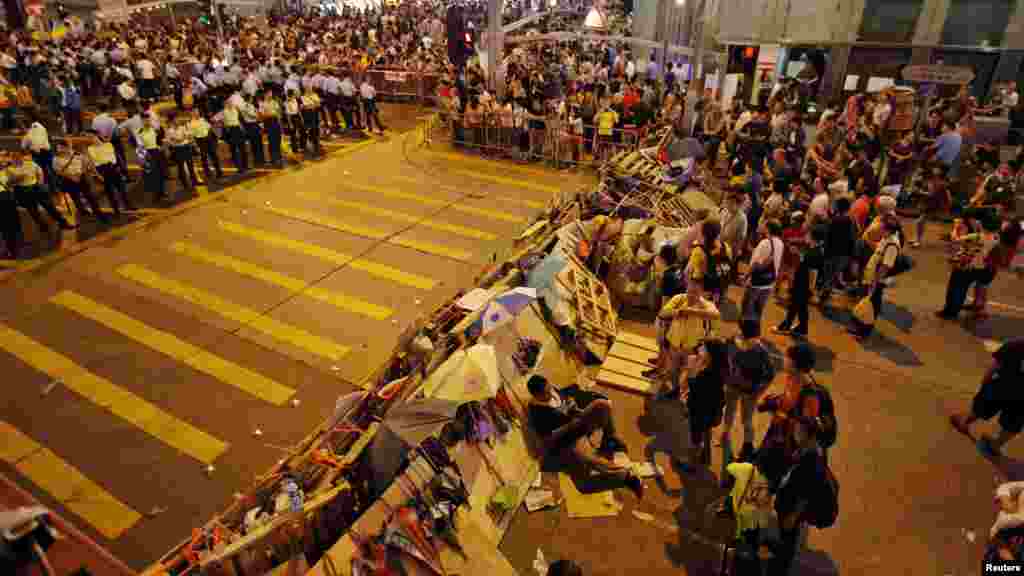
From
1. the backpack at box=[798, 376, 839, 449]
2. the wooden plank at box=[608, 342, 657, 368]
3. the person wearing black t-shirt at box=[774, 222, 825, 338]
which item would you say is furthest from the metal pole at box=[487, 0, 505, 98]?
the backpack at box=[798, 376, 839, 449]

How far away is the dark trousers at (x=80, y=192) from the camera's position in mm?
12227

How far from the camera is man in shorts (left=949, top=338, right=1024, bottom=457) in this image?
6.22 meters

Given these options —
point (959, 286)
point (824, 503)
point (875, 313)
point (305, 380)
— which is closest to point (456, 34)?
point (305, 380)

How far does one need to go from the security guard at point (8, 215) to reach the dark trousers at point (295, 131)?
709 centimetres

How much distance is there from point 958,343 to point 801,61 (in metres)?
19.5

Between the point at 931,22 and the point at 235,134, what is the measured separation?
25.7 m

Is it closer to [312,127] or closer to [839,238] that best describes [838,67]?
[839,238]

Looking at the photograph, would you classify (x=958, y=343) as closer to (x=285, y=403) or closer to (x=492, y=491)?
(x=492, y=491)

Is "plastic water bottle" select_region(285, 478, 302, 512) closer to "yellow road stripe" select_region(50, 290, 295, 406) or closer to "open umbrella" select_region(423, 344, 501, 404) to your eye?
"open umbrella" select_region(423, 344, 501, 404)

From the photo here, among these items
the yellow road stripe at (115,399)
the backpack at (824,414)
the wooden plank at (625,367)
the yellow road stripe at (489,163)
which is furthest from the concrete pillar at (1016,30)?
the yellow road stripe at (115,399)

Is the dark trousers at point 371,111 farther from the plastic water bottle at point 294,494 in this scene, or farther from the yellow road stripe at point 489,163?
the plastic water bottle at point 294,494

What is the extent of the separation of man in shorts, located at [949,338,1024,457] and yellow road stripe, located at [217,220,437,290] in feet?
26.5

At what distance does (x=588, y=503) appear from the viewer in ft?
20.9

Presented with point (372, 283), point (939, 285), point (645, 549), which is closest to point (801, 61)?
point (939, 285)
